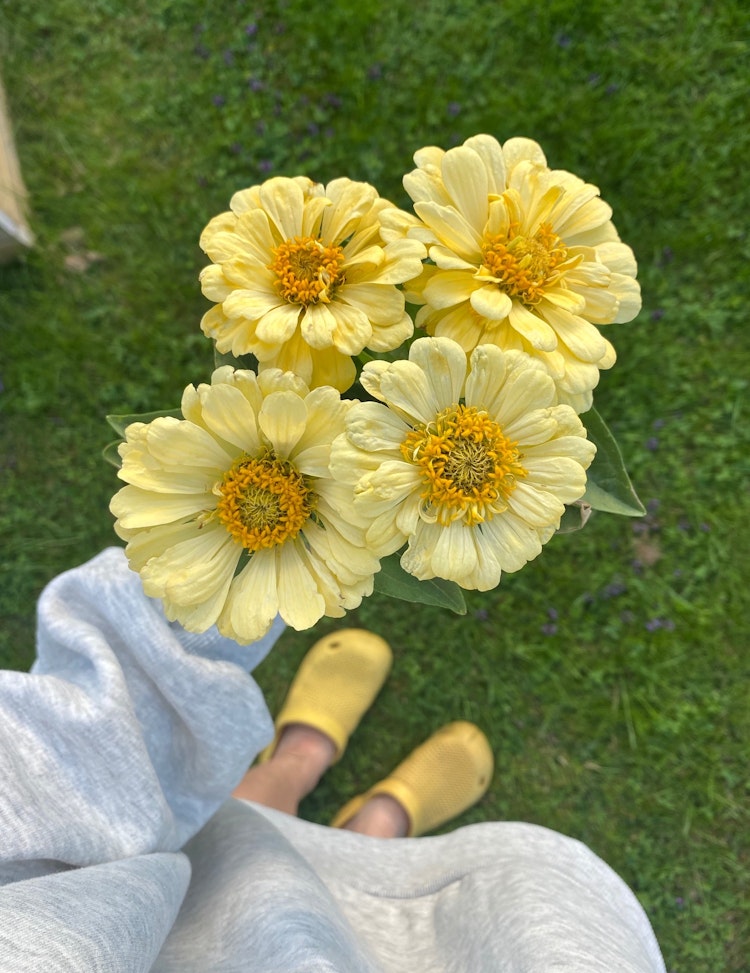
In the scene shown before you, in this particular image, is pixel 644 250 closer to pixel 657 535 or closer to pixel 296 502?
pixel 657 535

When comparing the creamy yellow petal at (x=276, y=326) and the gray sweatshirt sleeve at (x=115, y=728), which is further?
the gray sweatshirt sleeve at (x=115, y=728)

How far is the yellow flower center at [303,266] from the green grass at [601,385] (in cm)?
125

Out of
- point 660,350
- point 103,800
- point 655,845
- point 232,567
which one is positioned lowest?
point 655,845

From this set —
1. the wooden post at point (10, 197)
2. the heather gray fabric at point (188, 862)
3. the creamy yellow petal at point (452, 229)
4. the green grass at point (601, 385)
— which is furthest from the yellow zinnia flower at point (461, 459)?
the wooden post at point (10, 197)

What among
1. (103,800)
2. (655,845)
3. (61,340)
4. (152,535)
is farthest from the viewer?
(61,340)

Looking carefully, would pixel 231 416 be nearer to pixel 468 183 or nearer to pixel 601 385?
pixel 468 183

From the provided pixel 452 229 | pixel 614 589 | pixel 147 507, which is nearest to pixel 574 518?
pixel 452 229

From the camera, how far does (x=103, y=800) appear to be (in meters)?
0.93

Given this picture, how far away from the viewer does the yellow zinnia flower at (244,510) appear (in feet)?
1.91

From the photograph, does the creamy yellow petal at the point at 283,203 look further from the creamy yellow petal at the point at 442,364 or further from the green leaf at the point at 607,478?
the green leaf at the point at 607,478

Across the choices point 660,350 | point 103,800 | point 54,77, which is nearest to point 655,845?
point 660,350

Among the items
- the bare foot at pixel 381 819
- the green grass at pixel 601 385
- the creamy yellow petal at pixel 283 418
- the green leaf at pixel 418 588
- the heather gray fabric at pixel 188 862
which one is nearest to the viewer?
the creamy yellow petal at pixel 283 418

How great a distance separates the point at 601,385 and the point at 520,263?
4.10 ft

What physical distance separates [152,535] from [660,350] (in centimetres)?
156
